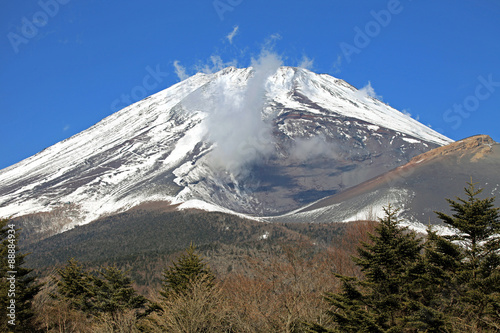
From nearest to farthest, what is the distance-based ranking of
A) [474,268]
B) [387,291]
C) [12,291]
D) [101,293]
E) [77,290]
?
[474,268], [387,291], [12,291], [101,293], [77,290]

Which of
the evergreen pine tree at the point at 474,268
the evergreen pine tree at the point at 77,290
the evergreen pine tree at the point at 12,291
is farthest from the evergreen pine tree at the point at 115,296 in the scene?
the evergreen pine tree at the point at 474,268

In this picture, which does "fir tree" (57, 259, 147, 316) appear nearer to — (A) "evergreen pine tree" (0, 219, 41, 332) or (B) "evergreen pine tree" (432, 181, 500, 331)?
(A) "evergreen pine tree" (0, 219, 41, 332)

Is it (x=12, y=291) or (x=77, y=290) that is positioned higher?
(x=77, y=290)

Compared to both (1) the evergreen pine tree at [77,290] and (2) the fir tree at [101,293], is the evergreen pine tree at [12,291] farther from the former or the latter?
(1) the evergreen pine tree at [77,290]

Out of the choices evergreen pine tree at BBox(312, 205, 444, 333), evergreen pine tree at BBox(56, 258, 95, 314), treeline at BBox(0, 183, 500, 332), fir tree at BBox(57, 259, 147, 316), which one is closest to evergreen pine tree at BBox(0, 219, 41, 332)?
treeline at BBox(0, 183, 500, 332)

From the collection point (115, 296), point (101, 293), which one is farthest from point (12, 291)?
point (101, 293)

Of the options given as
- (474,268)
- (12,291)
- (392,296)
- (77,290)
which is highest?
(77,290)

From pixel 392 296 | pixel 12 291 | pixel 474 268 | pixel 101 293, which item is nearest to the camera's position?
pixel 474 268

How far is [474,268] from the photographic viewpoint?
2220 centimetres

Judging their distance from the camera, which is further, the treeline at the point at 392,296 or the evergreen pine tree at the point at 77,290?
the evergreen pine tree at the point at 77,290

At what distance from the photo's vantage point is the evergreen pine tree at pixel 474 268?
20812 millimetres

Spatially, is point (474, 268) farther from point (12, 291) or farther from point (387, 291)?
point (12, 291)

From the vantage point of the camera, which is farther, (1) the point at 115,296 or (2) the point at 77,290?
(2) the point at 77,290

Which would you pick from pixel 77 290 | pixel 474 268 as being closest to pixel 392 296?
pixel 474 268
